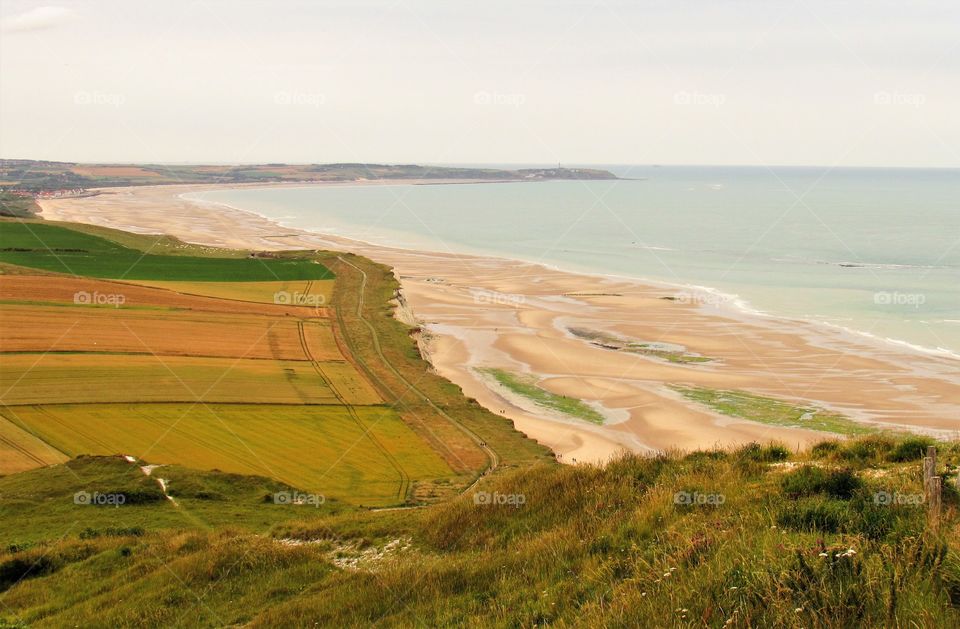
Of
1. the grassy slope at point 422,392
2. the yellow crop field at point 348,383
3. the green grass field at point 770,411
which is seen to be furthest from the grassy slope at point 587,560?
the green grass field at point 770,411

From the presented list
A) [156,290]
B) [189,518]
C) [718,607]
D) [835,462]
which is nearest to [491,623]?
[718,607]

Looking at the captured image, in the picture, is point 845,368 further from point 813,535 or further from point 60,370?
point 60,370

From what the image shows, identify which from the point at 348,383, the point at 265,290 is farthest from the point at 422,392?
→ the point at 265,290

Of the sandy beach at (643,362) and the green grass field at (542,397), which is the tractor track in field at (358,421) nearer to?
the sandy beach at (643,362)

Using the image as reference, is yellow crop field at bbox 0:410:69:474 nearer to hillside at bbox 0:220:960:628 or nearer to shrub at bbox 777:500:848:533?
hillside at bbox 0:220:960:628

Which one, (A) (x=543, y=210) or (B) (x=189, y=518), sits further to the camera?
(A) (x=543, y=210)

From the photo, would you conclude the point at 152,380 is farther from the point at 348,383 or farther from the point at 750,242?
the point at 750,242
